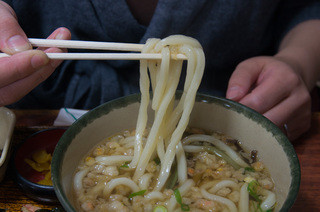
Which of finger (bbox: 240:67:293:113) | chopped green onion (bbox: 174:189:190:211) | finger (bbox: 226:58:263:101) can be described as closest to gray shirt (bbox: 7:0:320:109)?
finger (bbox: 226:58:263:101)

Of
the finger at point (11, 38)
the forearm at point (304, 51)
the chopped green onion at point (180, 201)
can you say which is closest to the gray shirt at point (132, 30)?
the forearm at point (304, 51)

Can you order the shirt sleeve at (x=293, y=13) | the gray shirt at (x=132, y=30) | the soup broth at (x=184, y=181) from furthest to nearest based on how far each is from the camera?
1. the shirt sleeve at (x=293, y=13)
2. the gray shirt at (x=132, y=30)
3. the soup broth at (x=184, y=181)

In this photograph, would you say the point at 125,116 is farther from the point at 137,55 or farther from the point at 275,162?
the point at 275,162

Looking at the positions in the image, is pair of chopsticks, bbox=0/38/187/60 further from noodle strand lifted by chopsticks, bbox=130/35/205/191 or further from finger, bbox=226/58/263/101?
finger, bbox=226/58/263/101

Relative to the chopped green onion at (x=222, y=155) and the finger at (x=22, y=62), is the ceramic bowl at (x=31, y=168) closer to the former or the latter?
the finger at (x=22, y=62)

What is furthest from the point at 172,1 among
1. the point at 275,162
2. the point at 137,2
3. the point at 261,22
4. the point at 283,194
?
the point at 283,194

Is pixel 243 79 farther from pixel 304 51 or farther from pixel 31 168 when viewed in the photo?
pixel 31 168

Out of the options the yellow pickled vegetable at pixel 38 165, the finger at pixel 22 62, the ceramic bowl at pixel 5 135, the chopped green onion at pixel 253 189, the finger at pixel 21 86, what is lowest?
the yellow pickled vegetable at pixel 38 165
